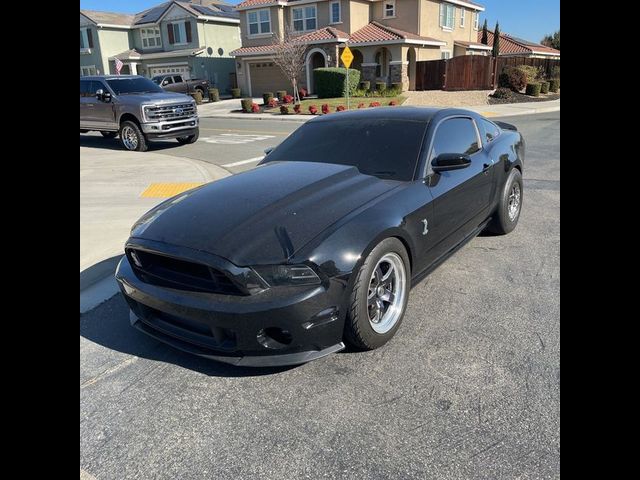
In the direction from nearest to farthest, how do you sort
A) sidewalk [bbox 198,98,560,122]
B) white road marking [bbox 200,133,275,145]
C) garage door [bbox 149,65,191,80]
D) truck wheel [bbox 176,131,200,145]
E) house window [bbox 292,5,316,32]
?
1. truck wheel [bbox 176,131,200,145]
2. white road marking [bbox 200,133,275,145]
3. sidewalk [bbox 198,98,560,122]
4. house window [bbox 292,5,316,32]
5. garage door [bbox 149,65,191,80]

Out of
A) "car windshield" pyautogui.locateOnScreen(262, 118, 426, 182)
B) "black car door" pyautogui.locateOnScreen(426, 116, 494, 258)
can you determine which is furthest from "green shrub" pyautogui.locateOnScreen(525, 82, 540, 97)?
"car windshield" pyautogui.locateOnScreen(262, 118, 426, 182)

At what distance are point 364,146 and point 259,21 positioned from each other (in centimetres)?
3473

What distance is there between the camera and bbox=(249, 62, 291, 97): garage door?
115ft

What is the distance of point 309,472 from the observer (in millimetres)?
2244

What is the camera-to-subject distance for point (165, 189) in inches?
324


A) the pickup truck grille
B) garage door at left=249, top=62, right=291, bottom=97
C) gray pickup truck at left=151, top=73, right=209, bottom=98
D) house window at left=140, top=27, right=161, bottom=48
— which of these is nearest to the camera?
the pickup truck grille

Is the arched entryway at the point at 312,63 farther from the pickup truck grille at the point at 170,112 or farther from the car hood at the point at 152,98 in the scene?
the car hood at the point at 152,98

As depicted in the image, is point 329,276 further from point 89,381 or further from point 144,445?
point 89,381

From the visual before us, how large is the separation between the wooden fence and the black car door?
1141 inches

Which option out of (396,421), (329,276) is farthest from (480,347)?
(329,276)

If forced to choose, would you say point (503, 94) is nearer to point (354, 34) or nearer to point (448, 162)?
point (354, 34)

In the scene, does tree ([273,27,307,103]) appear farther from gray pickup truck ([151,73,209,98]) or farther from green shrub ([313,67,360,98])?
gray pickup truck ([151,73,209,98])

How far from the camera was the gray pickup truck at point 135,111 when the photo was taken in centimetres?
1297
